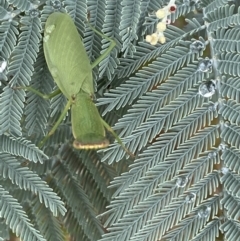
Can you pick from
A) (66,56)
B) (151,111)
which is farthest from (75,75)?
(151,111)

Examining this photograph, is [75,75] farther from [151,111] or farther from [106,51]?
[151,111]

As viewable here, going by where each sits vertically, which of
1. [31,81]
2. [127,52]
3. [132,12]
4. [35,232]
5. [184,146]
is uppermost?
[132,12]

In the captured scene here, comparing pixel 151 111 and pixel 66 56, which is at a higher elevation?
pixel 66 56

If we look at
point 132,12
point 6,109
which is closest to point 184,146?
point 132,12

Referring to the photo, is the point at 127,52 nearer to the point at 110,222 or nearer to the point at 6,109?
the point at 6,109
